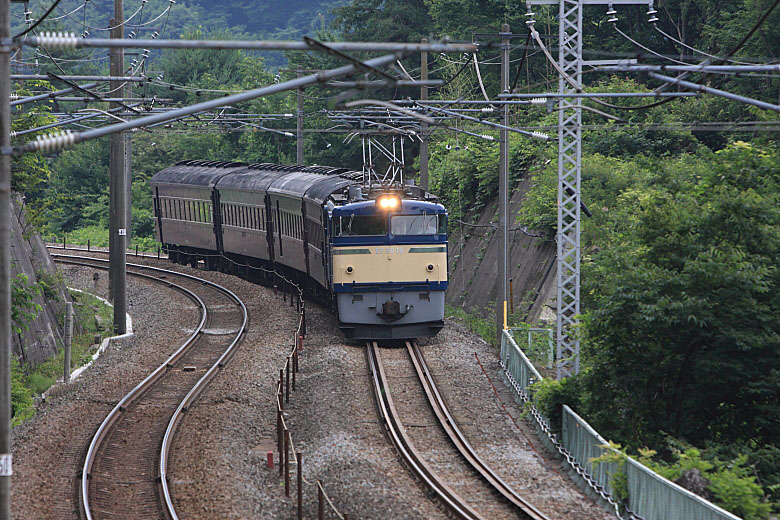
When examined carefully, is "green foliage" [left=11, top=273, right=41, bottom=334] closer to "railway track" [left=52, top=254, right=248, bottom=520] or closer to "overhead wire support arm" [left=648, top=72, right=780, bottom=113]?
"railway track" [left=52, top=254, right=248, bottom=520]

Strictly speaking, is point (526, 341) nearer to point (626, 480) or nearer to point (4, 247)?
point (626, 480)

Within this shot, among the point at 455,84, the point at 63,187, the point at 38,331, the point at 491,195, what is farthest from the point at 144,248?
the point at 38,331

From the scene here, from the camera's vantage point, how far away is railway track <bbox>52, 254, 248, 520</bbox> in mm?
13922

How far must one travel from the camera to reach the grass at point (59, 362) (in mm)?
18828

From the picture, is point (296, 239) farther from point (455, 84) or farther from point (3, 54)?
point (3, 54)

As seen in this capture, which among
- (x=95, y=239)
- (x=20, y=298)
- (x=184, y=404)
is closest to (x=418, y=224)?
(x=184, y=404)

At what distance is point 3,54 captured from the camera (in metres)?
8.98

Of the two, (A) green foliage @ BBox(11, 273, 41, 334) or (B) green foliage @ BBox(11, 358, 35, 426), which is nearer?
(B) green foliage @ BBox(11, 358, 35, 426)

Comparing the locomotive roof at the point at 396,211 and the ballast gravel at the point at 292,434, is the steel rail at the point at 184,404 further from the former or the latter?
the locomotive roof at the point at 396,211

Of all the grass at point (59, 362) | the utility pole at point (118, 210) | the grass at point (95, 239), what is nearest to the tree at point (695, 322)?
the grass at point (59, 362)

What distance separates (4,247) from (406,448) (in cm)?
865

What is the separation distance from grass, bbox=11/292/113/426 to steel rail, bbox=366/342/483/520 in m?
6.57

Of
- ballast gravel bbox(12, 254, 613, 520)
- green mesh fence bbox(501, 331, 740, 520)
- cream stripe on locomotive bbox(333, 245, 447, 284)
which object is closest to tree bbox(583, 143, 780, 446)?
green mesh fence bbox(501, 331, 740, 520)

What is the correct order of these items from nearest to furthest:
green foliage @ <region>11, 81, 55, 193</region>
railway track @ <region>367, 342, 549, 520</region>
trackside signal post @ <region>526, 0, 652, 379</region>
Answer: railway track @ <region>367, 342, 549, 520</region>
trackside signal post @ <region>526, 0, 652, 379</region>
green foliage @ <region>11, 81, 55, 193</region>
